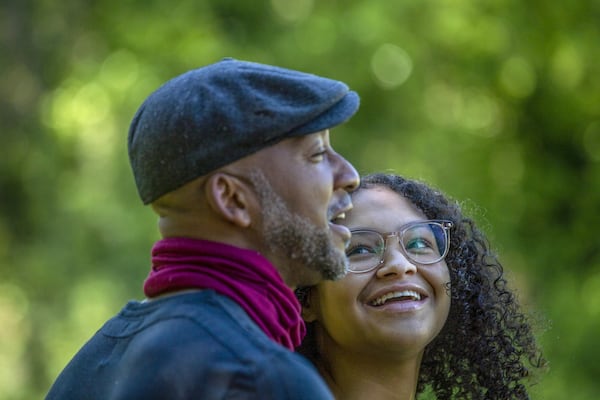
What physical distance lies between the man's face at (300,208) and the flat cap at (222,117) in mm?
40

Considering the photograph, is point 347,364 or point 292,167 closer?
point 292,167

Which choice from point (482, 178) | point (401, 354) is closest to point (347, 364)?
point (401, 354)

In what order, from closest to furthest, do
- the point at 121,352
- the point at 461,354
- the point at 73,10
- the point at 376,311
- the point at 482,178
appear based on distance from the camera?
the point at 121,352, the point at 376,311, the point at 461,354, the point at 482,178, the point at 73,10

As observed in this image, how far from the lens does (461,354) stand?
12.3 ft

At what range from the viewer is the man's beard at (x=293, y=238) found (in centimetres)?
231

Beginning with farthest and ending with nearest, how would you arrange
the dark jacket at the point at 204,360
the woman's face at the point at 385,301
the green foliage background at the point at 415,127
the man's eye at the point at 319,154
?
the green foliage background at the point at 415,127
the woman's face at the point at 385,301
the man's eye at the point at 319,154
the dark jacket at the point at 204,360

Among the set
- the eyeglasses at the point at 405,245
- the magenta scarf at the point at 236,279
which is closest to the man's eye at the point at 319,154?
the magenta scarf at the point at 236,279

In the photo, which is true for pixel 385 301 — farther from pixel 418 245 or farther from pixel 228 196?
pixel 228 196

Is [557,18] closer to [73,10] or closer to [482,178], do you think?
[482,178]

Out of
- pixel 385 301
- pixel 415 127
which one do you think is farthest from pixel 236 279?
pixel 415 127

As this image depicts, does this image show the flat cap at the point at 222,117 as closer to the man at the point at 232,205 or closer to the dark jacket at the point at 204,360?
the man at the point at 232,205

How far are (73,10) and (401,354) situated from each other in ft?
31.5

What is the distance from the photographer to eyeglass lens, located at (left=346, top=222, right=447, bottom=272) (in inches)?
134

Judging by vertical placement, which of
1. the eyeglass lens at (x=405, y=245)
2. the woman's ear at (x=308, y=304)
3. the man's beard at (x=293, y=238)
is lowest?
the man's beard at (x=293, y=238)
